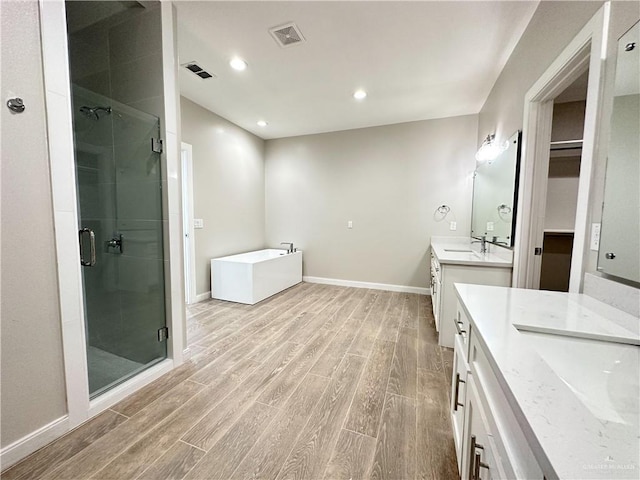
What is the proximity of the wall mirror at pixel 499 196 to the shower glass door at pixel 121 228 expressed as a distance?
9.10 ft

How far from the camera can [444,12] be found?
72.4 inches

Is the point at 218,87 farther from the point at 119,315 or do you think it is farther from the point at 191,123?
the point at 119,315

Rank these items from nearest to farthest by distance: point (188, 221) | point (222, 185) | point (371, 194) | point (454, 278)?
point (454, 278) < point (188, 221) < point (222, 185) < point (371, 194)

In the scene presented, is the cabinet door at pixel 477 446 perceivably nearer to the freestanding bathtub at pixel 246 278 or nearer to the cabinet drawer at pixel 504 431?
the cabinet drawer at pixel 504 431

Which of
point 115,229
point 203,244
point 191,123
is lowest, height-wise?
point 203,244

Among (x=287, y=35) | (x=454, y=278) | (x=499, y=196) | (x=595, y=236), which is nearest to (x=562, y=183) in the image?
(x=499, y=196)

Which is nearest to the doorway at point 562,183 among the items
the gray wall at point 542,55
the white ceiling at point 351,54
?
the gray wall at point 542,55

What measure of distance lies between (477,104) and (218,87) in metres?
3.19

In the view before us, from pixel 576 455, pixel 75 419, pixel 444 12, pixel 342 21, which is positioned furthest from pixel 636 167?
pixel 75 419

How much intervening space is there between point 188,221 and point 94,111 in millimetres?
1601

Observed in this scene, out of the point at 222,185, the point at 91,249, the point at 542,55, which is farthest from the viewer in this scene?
the point at 222,185

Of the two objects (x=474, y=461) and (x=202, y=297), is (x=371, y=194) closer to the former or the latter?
(x=202, y=297)

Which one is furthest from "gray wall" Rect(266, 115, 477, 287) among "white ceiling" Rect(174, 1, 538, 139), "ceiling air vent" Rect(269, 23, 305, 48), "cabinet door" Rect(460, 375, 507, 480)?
"cabinet door" Rect(460, 375, 507, 480)

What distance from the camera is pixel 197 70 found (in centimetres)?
259
